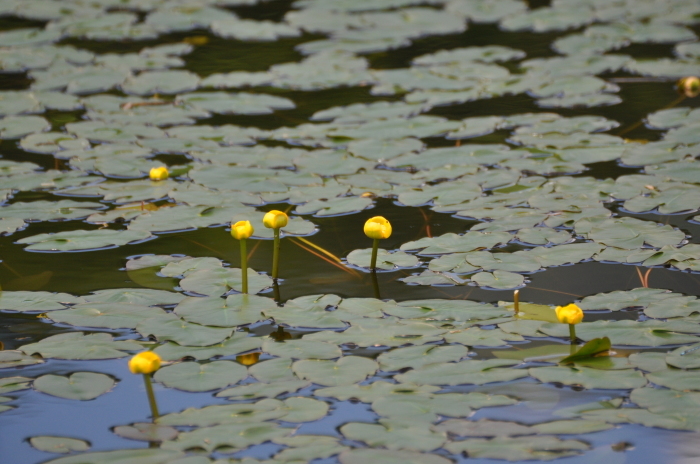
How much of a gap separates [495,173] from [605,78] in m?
1.12

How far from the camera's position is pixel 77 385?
1494mm

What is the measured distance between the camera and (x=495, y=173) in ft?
8.03

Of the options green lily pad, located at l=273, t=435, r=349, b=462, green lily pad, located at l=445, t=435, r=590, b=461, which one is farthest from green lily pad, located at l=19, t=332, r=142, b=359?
green lily pad, located at l=445, t=435, r=590, b=461

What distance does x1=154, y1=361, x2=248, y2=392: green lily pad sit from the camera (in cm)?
147

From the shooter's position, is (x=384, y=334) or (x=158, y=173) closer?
(x=384, y=334)

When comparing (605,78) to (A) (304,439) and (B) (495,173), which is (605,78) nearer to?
(B) (495,173)

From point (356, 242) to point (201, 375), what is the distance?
730 mm

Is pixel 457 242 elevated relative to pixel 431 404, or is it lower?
elevated

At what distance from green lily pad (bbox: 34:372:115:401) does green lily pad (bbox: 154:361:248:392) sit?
107 mm

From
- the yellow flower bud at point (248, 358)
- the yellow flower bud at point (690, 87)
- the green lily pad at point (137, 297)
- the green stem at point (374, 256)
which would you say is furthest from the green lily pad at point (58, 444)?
the yellow flower bud at point (690, 87)

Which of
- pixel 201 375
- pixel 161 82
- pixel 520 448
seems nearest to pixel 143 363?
pixel 201 375

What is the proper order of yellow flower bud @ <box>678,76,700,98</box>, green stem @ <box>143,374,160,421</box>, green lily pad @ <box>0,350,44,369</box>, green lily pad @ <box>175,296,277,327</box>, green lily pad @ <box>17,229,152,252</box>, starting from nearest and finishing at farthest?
1. green stem @ <box>143,374,160,421</box>
2. green lily pad @ <box>0,350,44,369</box>
3. green lily pad @ <box>175,296,277,327</box>
4. green lily pad @ <box>17,229,152,252</box>
5. yellow flower bud @ <box>678,76,700,98</box>

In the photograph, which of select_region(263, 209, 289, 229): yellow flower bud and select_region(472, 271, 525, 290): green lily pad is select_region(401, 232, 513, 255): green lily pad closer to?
select_region(472, 271, 525, 290): green lily pad

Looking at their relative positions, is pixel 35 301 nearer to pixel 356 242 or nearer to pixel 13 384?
pixel 13 384
